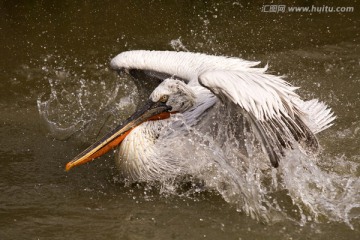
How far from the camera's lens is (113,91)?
239 inches

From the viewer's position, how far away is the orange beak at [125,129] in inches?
173

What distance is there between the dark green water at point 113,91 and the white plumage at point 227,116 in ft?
0.79

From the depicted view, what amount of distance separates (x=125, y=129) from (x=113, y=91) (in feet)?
5.55

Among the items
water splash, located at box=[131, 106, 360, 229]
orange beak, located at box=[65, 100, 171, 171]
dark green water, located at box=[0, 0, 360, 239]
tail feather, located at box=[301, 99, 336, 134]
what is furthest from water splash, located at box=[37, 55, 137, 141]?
tail feather, located at box=[301, 99, 336, 134]

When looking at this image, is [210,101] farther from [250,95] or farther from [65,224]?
[65,224]

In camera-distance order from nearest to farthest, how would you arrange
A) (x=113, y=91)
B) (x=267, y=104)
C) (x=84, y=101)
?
(x=267, y=104) → (x=84, y=101) → (x=113, y=91)

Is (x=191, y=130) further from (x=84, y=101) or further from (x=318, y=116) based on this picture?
(x=84, y=101)

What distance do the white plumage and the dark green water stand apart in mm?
240

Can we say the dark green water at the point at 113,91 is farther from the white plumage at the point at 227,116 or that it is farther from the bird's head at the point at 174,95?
the bird's head at the point at 174,95

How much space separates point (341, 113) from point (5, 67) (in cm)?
342

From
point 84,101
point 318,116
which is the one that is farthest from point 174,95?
point 84,101

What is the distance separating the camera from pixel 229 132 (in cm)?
440

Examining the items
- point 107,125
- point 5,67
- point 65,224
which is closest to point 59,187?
point 65,224

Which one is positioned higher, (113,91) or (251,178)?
(113,91)
